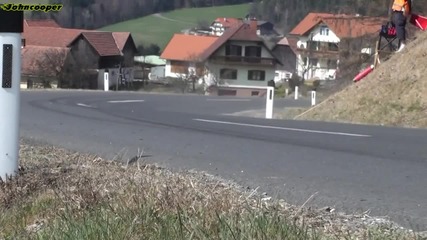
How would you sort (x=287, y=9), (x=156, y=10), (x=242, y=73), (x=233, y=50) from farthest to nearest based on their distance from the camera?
1. (x=242, y=73)
2. (x=233, y=50)
3. (x=156, y=10)
4. (x=287, y=9)

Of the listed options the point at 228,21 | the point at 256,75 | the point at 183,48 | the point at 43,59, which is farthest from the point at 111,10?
the point at 228,21

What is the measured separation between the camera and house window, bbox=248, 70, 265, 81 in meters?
78.4

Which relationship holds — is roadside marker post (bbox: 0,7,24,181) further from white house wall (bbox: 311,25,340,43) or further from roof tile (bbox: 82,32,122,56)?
white house wall (bbox: 311,25,340,43)

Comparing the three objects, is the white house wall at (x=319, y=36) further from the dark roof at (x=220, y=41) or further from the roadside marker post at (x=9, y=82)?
the roadside marker post at (x=9, y=82)

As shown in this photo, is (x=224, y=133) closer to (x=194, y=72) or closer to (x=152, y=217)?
(x=152, y=217)

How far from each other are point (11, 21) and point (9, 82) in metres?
0.45

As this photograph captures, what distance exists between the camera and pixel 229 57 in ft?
252

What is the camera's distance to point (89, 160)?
8.32 meters

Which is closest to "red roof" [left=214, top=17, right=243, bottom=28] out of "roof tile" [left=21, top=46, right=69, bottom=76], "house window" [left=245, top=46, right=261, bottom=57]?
"house window" [left=245, top=46, right=261, bottom=57]

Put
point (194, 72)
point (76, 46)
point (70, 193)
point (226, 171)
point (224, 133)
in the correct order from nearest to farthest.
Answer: point (70, 193), point (226, 171), point (224, 133), point (76, 46), point (194, 72)

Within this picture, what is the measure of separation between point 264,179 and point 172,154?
2.06m

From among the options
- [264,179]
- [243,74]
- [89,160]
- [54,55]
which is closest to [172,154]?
[89,160]

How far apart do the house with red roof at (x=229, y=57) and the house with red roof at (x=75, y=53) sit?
29.5 ft

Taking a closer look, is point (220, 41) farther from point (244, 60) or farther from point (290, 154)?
point (290, 154)
